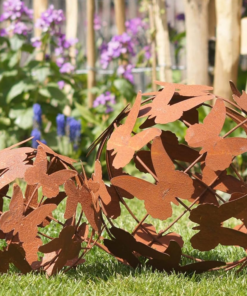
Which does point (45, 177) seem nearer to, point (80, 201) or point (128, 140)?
point (80, 201)

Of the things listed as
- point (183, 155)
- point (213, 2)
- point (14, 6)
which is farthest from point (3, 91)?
point (183, 155)

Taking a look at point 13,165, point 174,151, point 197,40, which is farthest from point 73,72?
point 13,165

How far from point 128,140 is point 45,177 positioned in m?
0.29

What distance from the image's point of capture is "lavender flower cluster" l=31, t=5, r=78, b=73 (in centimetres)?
477

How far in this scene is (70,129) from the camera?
440 cm

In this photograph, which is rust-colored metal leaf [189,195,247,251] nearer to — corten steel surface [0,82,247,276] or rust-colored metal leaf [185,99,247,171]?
corten steel surface [0,82,247,276]

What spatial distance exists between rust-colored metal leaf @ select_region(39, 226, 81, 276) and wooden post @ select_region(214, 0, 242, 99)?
10.1ft

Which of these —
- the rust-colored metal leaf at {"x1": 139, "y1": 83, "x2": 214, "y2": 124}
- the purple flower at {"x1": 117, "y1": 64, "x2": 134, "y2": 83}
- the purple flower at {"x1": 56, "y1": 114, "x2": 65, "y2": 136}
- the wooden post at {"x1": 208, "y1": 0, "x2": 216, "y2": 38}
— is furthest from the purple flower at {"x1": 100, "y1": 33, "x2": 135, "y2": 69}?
the rust-colored metal leaf at {"x1": 139, "y1": 83, "x2": 214, "y2": 124}

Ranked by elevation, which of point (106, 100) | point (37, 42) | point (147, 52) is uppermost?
point (37, 42)

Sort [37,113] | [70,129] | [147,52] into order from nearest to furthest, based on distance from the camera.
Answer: [37,113]
[70,129]
[147,52]

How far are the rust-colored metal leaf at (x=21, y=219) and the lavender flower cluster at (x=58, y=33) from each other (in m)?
3.25

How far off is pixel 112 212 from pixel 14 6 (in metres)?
3.42

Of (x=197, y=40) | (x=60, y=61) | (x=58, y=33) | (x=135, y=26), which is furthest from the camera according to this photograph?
(x=135, y=26)

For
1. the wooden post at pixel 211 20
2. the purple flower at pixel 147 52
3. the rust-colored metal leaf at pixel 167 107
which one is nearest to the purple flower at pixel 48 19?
the purple flower at pixel 147 52
